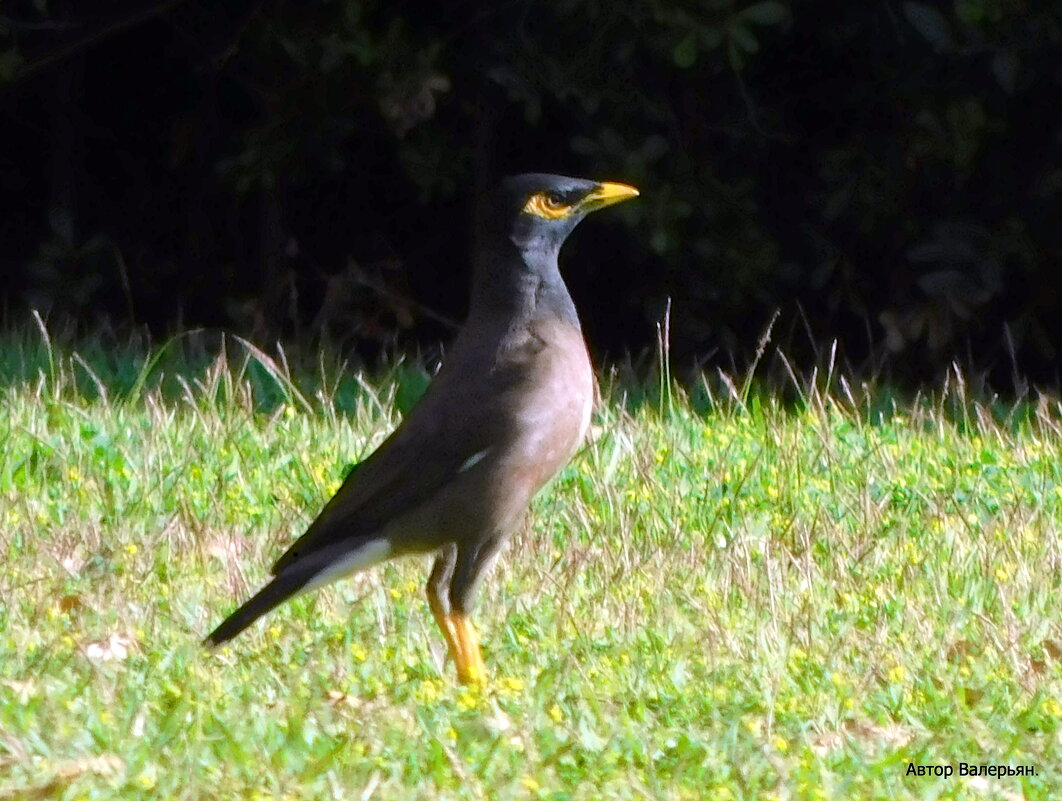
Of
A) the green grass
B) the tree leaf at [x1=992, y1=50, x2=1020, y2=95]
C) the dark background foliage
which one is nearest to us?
the green grass

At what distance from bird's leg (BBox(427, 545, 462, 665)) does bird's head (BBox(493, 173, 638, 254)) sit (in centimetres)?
73

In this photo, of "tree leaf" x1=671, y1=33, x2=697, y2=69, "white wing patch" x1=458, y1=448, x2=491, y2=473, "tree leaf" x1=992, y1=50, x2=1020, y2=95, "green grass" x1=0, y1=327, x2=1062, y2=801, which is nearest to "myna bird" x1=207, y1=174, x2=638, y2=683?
"white wing patch" x1=458, y1=448, x2=491, y2=473

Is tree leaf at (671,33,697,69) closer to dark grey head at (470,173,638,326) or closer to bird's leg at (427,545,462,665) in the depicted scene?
dark grey head at (470,173,638,326)

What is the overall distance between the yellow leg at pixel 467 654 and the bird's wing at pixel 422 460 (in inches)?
10.7

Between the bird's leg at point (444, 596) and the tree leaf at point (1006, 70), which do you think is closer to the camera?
the bird's leg at point (444, 596)

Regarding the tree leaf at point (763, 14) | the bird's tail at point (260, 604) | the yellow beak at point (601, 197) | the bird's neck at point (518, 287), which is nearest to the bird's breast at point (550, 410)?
the bird's neck at point (518, 287)

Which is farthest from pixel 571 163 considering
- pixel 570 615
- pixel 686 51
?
pixel 570 615

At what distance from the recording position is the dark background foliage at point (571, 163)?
27.7 feet

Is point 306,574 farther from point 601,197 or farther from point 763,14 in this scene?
point 763,14

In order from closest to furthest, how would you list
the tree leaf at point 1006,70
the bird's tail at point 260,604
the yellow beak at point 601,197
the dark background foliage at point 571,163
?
the bird's tail at point 260,604, the yellow beak at point 601,197, the tree leaf at point 1006,70, the dark background foliage at point 571,163

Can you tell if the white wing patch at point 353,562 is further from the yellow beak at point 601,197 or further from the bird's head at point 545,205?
the yellow beak at point 601,197

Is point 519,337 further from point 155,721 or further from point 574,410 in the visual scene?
point 155,721

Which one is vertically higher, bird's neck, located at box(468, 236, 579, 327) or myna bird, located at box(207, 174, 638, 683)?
bird's neck, located at box(468, 236, 579, 327)

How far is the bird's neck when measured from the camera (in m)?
4.76
